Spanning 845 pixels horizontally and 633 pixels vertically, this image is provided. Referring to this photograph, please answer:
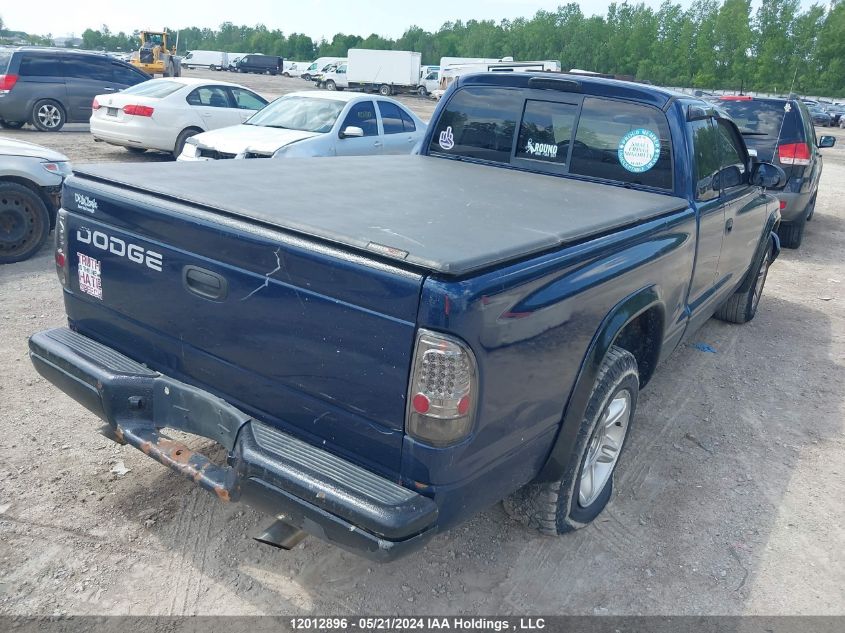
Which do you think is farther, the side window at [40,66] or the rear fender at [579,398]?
the side window at [40,66]

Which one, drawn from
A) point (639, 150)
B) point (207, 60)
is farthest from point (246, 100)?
point (207, 60)

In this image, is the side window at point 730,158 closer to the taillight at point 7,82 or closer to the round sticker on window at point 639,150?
the round sticker on window at point 639,150

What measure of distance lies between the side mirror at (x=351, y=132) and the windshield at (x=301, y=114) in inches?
8.1

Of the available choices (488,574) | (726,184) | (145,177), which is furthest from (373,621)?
(726,184)

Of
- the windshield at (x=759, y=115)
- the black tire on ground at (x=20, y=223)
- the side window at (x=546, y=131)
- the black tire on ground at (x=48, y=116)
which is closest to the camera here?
the side window at (x=546, y=131)

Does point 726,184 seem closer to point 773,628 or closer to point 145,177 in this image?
point 773,628

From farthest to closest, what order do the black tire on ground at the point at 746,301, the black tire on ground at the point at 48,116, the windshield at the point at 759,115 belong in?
the black tire on ground at the point at 48,116 < the windshield at the point at 759,115 < the black tire on ground at the point at 746,301

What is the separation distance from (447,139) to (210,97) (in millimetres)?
8869

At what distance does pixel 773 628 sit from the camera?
9.55 ft

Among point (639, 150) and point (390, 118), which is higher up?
point (639, 150)

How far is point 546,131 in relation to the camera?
14.9ft

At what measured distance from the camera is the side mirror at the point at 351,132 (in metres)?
9.67

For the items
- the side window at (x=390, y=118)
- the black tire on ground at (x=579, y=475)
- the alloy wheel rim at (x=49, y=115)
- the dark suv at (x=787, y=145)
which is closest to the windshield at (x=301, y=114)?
the side window at (x=390, y=118)

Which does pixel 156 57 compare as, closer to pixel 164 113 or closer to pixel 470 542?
pixel 164 113
